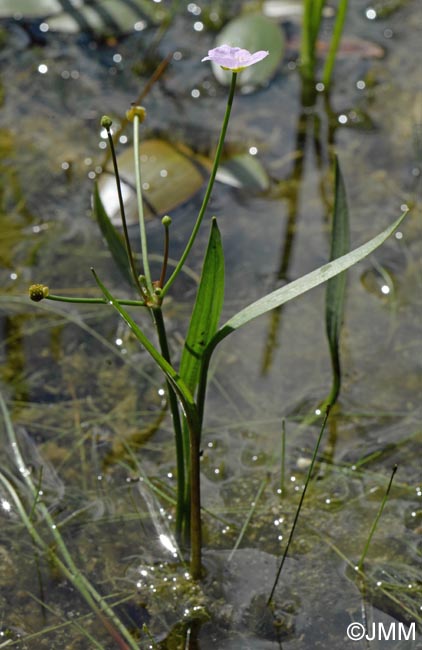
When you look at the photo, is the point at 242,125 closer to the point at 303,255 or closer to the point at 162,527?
the point at 303,255

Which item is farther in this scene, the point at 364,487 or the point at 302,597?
the point at 364,487

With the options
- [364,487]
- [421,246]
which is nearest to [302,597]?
[364,487]

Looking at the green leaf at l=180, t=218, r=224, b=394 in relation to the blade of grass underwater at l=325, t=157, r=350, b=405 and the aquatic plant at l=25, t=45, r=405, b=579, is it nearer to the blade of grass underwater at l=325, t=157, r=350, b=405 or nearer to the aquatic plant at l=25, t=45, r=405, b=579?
the aquatic plant at l=25, t=45, r=405, b=579

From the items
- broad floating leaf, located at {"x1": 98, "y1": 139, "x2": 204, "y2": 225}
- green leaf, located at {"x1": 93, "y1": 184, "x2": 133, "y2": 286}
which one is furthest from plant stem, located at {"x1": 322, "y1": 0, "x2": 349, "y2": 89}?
green leaf, located at {"x1": 93, "y1": 184, "x2": 133, "y2": 286}

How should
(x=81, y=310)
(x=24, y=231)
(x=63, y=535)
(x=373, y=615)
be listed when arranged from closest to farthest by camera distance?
(x=373, y=615), (x=63, y=535), (x=81, y=310), (x=24, y=231)

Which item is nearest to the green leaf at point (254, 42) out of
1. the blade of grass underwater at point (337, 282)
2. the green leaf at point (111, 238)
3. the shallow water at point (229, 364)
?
the shallow water at point (229, 364)

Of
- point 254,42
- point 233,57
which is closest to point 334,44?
point 254,42

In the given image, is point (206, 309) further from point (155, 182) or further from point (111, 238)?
point (155, 182)
